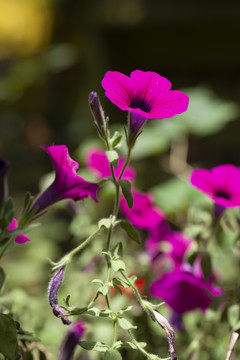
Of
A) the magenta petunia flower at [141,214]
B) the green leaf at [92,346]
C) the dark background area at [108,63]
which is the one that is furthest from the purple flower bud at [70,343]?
the dark background area at [108,63]

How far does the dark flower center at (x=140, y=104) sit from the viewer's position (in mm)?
495

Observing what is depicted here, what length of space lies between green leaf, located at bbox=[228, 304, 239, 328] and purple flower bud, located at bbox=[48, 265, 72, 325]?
215 millimetres

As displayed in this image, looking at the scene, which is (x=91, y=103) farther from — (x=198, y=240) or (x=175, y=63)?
(x=175, y=63)

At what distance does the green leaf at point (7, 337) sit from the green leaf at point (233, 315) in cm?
25

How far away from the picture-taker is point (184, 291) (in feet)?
2.11

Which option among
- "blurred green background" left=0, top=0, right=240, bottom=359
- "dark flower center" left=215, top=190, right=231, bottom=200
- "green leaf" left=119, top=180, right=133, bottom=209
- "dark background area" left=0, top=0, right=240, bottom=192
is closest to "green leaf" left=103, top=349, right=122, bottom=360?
"green leaf" left=119, top=180, right=133, bottom=209

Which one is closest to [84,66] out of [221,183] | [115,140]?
[221,183]

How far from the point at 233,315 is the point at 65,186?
0.81 ft

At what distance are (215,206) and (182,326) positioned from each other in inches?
7.2

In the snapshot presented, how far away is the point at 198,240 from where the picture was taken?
2.21 ft

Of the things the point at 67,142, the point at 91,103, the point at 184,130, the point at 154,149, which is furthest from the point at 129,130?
the point at 67,142

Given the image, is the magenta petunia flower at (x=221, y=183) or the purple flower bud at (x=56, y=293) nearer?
the purple flower bud at (x=56, y=293)

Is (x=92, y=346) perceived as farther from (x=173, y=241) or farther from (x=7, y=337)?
(x=173, y=241)

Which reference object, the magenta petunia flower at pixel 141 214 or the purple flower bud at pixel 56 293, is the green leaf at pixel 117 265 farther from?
the magenta petunia flower at pixel 141 214
